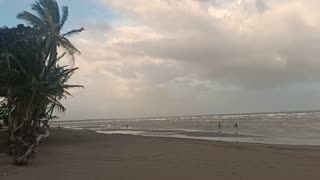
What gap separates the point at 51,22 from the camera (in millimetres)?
28438

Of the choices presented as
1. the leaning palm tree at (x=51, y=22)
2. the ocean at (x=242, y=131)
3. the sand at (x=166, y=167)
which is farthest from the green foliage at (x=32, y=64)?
the ocean at (x=242, y=131)

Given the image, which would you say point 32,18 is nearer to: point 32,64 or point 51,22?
point 51,22

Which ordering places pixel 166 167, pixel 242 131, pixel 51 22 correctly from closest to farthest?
pixel 166 167, pixel 51 22, pixel 242 131

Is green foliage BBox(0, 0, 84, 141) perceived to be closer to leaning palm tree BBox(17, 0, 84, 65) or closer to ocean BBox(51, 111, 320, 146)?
leaning palm tree BBox(17, 0, 84, 65)

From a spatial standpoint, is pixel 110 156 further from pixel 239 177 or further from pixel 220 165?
pixel 239 177

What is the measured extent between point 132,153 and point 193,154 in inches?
112

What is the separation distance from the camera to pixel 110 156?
1786 centimetres

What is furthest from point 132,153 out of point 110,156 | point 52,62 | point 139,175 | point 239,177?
point 52,62

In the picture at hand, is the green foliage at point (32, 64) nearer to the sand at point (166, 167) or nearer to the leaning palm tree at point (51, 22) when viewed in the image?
the leaning palm tree at point (51, 22)

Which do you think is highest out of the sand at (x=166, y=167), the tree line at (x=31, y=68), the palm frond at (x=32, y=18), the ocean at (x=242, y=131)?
the palm frond at (x=32, y=18)

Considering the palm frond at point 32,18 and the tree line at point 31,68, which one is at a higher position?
the palm frond at point 32,18

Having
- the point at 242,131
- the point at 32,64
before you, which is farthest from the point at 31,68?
the point at 242,131

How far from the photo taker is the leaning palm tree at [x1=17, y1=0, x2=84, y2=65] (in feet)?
91.6

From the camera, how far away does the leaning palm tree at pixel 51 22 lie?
1099 inches
